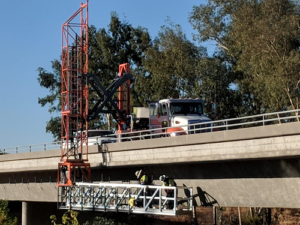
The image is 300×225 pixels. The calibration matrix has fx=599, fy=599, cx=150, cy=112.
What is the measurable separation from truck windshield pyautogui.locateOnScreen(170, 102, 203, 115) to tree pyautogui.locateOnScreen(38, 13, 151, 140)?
32.4 meters

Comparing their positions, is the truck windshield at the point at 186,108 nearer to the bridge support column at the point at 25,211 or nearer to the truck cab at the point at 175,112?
the truck cab at the point at 175,112

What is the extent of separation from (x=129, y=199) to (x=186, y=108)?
30.0ft

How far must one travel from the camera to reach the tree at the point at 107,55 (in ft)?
214

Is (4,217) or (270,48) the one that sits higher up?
(270,48)

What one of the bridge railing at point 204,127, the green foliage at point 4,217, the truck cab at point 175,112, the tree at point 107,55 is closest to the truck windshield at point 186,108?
the truck cab at point 175,112

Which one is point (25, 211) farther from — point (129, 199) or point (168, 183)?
point (168, 183)

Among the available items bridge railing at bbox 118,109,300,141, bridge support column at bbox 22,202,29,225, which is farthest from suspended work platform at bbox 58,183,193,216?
bridge support column at bbox 22,202,29,225

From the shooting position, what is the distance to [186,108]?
106 feet

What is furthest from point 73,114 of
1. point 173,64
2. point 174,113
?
point 173,64

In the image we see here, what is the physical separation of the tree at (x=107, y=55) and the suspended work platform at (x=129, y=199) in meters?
34.8

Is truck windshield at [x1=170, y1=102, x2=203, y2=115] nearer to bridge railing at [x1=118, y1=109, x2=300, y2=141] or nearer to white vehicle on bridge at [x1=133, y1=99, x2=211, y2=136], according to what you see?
white vehicle on bridge at [x1=133, y1=99, x2=211, y2=136]

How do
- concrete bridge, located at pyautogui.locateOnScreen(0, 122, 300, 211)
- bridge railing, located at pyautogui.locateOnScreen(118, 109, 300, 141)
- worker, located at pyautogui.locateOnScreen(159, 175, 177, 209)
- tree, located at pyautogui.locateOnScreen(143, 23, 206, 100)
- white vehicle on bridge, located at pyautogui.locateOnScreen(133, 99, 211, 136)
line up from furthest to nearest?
1. tree, located at pyautogui.locateOnScreen(143, 23, 206, 100)
2. white vehicle on bridge, located at pyautogui.locateOnScreen(133, 99, 211, 136)
3. worker, located at pyautogui.locateOnScreen(159, 175, 177, 209)
4. bridge railing, located at pyautogui.locateOnScreen(118, 109, 300, 141)
5. concrete bridge, located at pyautogui.locateOnScreen(0, 122, 300, 211)

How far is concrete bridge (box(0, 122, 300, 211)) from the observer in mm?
20125

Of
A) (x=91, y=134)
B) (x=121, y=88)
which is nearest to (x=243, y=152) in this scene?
(x=91, y=134)
